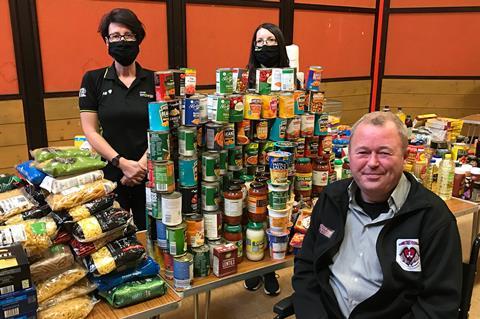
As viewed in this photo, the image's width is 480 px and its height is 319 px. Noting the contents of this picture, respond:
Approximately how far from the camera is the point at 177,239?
166cm

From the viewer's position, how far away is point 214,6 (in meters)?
4.40

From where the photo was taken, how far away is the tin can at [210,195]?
70.2 inches

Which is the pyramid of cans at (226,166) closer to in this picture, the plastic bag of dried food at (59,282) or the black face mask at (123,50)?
the plastic bag of dried food at (59,282)

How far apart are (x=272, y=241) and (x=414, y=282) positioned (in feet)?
2.14

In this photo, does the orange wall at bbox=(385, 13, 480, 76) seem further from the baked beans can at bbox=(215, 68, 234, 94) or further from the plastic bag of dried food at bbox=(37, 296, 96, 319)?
the plastic bag of dried food at bbox=(37, 296, 96, 319)

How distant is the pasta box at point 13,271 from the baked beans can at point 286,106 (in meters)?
1.21

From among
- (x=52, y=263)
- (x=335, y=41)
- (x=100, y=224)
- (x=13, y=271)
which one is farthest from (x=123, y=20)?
(x=335, y=41)

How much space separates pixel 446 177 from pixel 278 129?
130cm

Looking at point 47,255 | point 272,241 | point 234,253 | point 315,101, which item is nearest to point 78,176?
point 47,255

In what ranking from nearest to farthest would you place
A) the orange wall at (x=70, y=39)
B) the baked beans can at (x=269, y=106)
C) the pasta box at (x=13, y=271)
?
the pasta box at (x=13, y=271) < the baked beans can at (x=269, y=106) < the orange wall at (x=70, y=39)

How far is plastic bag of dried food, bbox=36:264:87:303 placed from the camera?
146 centimetres

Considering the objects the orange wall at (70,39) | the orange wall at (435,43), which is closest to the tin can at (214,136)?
the orange wall at (70,39)

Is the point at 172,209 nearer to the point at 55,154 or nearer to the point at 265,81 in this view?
the point at 55,154

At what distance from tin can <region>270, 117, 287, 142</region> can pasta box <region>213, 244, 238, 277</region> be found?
56cm
